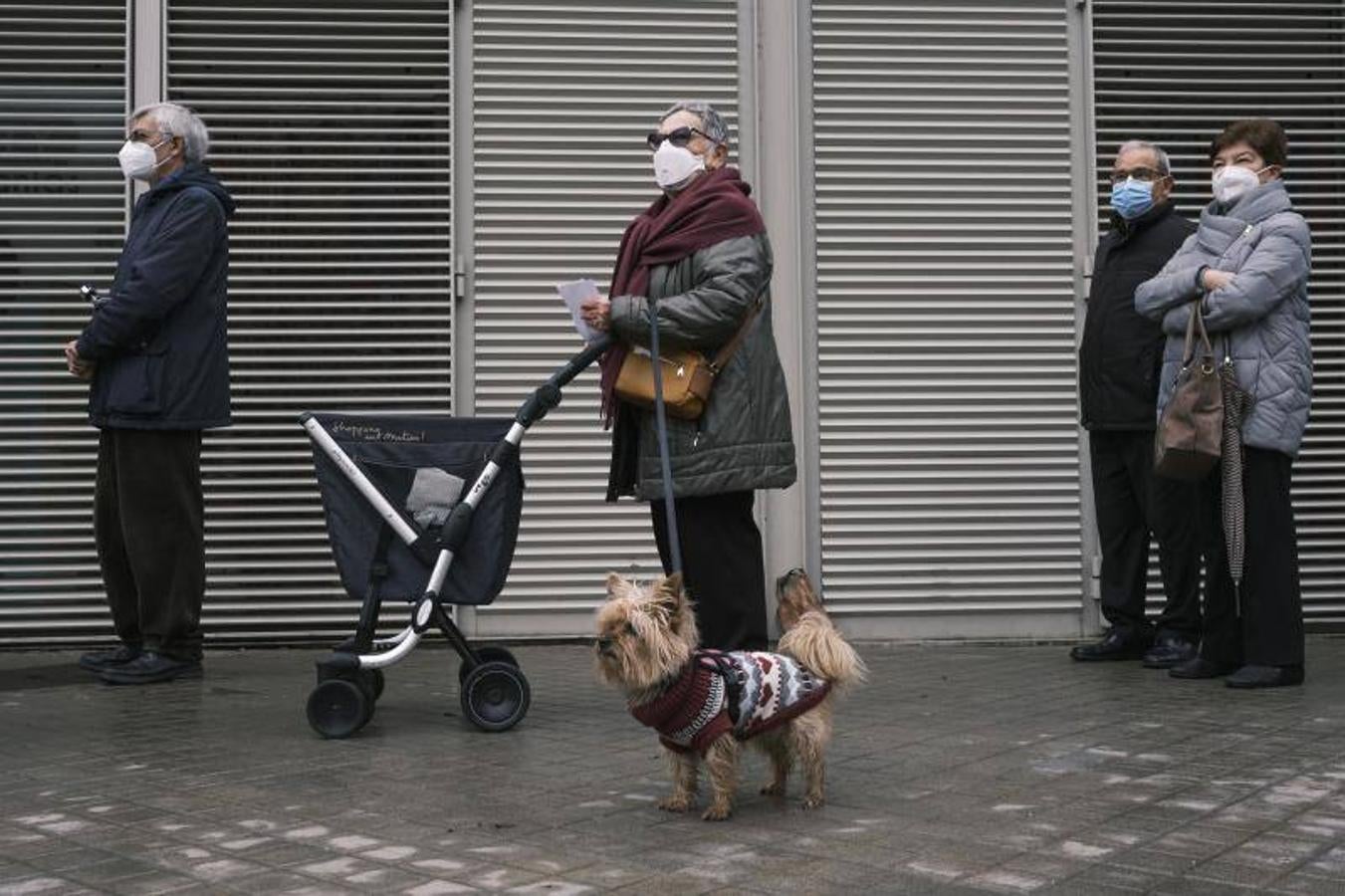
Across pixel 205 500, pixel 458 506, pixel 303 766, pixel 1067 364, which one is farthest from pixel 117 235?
pixel 1067 364

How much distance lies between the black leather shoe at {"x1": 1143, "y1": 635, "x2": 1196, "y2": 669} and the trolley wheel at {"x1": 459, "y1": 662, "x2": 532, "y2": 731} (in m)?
3.16

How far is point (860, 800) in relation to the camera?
14.5 feet

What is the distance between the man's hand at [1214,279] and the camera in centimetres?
636

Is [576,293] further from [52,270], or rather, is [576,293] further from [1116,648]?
[52,270]

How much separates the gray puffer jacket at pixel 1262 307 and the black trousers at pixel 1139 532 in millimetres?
727

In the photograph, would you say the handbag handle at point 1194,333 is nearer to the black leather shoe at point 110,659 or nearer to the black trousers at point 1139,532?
the black trousers at point 1139,532

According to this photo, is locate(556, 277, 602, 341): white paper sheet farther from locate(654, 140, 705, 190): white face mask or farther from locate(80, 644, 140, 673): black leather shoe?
locate(80, 644, 140, 673): black leather shoe

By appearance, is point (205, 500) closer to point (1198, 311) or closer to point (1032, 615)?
point (1032, 615)

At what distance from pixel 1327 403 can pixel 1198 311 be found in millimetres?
2497

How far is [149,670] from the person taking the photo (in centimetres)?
683

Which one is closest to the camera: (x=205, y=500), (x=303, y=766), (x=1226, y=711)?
(x=303, y=766)

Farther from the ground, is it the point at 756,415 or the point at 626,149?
the point at 626,149

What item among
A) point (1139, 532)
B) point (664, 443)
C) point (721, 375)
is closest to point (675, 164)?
point (721, 375)

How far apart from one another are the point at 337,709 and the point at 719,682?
1846 millimetres
